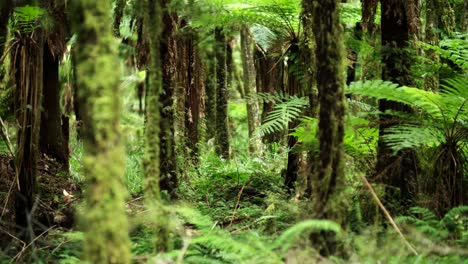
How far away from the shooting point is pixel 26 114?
493 cm

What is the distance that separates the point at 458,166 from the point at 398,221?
4.40 ft

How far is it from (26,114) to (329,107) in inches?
121

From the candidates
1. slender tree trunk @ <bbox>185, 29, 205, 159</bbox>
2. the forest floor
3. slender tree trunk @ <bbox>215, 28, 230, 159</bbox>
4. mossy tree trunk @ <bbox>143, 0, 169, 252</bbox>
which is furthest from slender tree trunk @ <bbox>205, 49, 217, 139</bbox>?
mossy tree trunk @ <bbox>143, 0, 169, 252</bbox>

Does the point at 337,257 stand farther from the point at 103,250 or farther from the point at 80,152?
the point at 80,152

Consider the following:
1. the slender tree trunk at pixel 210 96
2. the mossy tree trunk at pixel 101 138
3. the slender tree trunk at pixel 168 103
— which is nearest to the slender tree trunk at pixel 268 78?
the slender tree trunk at pixel 210 96

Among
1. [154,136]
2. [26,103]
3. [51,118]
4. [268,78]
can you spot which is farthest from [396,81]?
[268,78]

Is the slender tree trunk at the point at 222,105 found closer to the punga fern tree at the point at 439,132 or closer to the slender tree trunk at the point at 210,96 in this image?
the slender tree trunk at the point at 210,96

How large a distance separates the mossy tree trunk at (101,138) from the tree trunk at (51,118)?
602cm

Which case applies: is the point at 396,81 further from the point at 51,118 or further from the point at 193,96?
the point at 51,118

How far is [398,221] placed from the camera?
12.6ft

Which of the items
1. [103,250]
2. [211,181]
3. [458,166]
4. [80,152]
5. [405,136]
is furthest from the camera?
[80,152]

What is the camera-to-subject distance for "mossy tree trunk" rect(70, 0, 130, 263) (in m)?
2.33

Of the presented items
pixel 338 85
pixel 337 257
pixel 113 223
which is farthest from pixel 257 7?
A: pixel 113 223

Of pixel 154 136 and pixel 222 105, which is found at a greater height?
pixel 154 136
